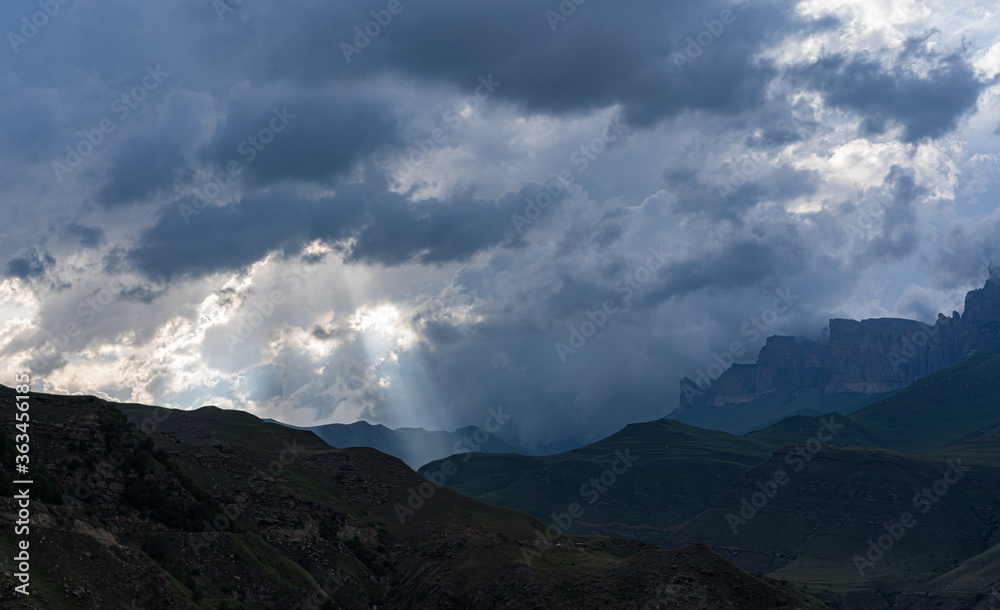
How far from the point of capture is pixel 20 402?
118875mm

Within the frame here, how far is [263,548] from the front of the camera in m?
114

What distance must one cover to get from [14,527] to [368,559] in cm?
7832

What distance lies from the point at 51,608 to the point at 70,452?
55.7 meters

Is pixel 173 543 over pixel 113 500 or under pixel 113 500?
under

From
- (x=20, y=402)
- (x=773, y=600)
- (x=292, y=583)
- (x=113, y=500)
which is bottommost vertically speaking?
(x=773, y=600)

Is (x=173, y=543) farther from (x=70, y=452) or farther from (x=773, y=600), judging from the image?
(x=773, y=600)

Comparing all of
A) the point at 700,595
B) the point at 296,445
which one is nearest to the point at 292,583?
the point at 700,595

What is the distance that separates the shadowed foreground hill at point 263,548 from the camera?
252 ft

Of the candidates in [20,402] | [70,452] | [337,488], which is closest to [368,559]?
[337,488]

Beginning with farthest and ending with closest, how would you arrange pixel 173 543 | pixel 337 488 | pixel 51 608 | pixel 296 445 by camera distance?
1. pixel 296 445
2. pixel 337 488
3. pixel 173 543
4. pixel 51 608

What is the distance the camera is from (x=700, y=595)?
112812mm

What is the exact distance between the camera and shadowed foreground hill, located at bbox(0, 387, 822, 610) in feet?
252

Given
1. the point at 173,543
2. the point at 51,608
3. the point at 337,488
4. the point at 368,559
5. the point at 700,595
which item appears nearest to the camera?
the point at 51,608

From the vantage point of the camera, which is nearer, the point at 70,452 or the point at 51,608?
the point at 51,608
